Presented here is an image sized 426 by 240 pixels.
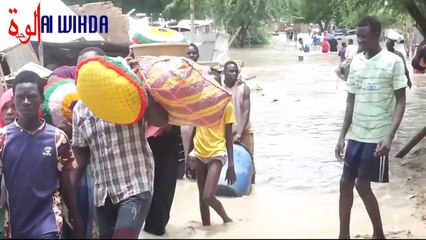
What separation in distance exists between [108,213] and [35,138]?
0.70 metres

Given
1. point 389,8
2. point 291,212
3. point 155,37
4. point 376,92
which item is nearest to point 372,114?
point 376,92

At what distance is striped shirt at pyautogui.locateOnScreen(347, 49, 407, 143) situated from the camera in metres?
4.63

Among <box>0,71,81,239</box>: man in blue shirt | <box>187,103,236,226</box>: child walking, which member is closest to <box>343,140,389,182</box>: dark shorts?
<box>187,103,236,226</box>: child walking

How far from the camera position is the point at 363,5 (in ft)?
35.8

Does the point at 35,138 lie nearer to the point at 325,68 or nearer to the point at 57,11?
the point at 57,11

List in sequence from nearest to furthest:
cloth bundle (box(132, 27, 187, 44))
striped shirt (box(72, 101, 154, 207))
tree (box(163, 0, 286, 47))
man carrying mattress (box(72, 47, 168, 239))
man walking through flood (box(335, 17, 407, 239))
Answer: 1. man carrying mattress (box(72, 47, 168, 239))
2. striped shirt (box(72, 101, 154, 207))
3. cloth bundle (box(132, 27, 187, 44))
4. man walking through flood (box(335, 17, 407, 239))
5. tree (box(163, 0, 286, 47))

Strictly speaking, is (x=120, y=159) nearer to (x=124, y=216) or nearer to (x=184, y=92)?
(x=124, y=216)

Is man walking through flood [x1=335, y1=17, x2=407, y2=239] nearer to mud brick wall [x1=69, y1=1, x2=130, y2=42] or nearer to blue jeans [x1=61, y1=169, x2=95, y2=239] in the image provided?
blue jeans [x1=61, y1=169, x2=95, y2=239]

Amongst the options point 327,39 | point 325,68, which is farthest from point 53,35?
point 327,39

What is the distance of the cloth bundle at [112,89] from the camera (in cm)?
328

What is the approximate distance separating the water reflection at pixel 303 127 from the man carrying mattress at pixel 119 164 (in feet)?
15.6

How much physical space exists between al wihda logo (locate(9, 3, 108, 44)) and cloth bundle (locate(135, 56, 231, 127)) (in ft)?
23.5

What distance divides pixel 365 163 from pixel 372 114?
1.13 feet

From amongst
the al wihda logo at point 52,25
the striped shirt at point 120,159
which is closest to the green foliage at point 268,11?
→ the al wihda logo at point 52,25
